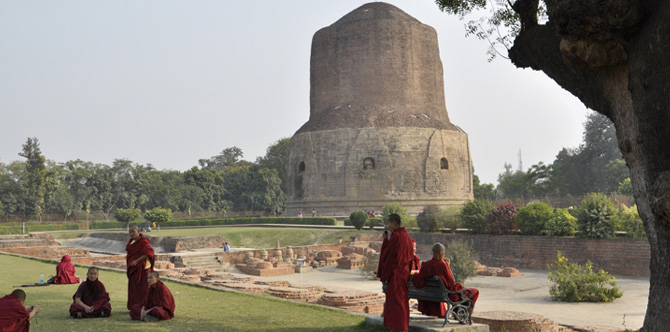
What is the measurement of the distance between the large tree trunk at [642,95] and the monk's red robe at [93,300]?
5.23 meters

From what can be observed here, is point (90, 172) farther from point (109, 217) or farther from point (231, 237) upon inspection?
point (231, 237)

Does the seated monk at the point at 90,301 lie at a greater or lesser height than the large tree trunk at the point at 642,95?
lesser

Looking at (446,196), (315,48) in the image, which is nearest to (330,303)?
(446,196)

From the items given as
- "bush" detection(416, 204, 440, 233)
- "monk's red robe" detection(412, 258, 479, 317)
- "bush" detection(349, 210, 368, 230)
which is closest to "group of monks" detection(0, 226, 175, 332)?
"monk's red robe" detection(412, 258, 479, 317)

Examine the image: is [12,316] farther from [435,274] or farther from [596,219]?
[596,219]

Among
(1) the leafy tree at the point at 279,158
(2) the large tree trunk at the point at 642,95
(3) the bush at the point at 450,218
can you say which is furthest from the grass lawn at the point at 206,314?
(1) the leafy tree at the point at 279,158

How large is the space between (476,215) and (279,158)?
4001cm

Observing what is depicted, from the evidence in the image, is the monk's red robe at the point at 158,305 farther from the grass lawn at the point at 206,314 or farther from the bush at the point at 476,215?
the bush at the point at 476,215

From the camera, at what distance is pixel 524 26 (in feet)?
18.7

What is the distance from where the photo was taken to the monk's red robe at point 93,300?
254 inches

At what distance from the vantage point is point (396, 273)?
5.48 metres

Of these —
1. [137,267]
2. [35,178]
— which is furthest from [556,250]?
[35,178]

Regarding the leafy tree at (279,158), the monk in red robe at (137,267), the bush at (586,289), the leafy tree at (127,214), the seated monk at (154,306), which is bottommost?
the bush at (586,289)

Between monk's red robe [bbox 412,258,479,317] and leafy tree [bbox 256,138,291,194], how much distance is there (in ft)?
165
